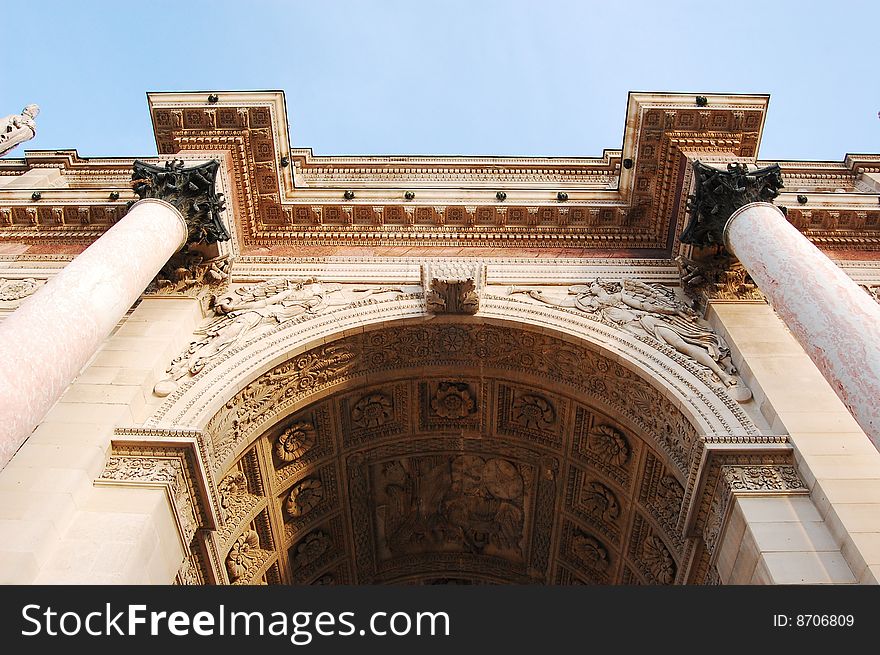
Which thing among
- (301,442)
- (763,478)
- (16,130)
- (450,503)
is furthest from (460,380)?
(16,130)

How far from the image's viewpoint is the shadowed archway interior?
466 inches

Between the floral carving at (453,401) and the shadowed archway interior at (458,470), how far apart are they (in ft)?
0.08

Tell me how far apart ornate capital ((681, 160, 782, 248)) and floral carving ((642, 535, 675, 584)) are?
4.63 metres

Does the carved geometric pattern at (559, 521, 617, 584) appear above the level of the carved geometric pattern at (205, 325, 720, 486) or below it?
below

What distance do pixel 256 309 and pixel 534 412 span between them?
4.80 m

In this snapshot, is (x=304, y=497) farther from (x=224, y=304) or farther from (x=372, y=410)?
(x=224, y=304)

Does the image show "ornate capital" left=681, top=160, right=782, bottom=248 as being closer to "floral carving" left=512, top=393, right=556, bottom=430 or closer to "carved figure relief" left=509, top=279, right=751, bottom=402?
"carved figure relief" left=509, top=279, right=751, bottom=402

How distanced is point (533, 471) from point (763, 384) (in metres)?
4.54

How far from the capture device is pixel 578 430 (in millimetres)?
12875

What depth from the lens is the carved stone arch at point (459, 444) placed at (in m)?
10.9

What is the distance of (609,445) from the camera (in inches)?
494

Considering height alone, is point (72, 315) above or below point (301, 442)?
below

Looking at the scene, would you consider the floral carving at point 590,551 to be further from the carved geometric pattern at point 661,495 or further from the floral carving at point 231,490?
the floral carving at point 231,490

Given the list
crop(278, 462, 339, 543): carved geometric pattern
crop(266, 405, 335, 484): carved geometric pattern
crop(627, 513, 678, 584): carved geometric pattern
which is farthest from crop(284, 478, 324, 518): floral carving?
crop(627, 513, 678, 584): carved geometric pattern
